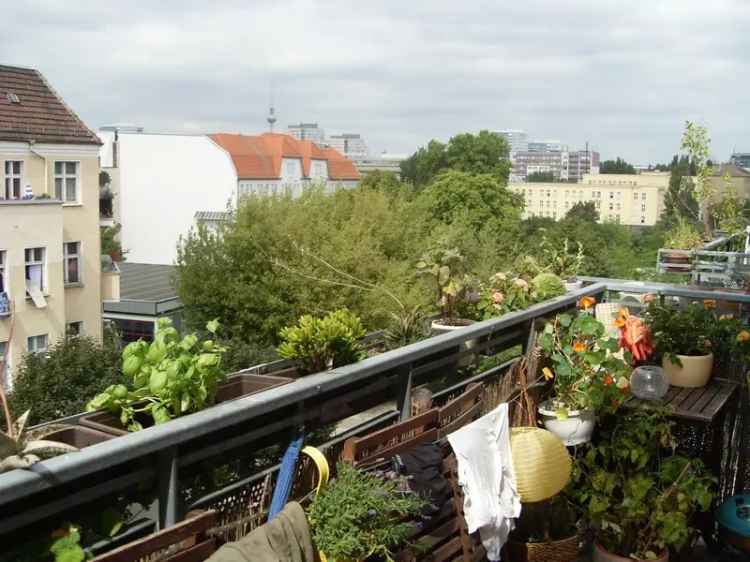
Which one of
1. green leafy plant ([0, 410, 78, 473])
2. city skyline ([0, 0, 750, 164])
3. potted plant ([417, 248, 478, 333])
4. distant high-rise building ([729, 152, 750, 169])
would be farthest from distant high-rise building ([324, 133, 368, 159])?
green leafy plant ([0, 410, 78, 473])

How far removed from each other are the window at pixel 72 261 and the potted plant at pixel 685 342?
84.7 feet

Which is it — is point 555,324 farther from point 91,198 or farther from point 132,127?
point 132,127

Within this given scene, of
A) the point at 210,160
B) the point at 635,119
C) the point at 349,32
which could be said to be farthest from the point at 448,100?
the point at 349,32

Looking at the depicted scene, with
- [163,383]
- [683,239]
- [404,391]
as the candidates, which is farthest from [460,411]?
[683,239]

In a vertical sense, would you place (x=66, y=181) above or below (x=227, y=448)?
above

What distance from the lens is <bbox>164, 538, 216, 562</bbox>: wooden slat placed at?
1.95m

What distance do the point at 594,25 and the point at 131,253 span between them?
51.7 metres

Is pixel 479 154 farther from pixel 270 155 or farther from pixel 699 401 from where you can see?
pixel 699 401

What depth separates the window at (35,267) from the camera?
83.0ft

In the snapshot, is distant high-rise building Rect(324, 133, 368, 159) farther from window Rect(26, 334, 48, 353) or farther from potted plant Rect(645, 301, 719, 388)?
potted plant Rect(645, 301, 719, 388)

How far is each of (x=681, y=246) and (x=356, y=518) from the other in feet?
29.1

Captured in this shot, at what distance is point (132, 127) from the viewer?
56844 millimetres

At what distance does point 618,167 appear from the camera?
141 metres

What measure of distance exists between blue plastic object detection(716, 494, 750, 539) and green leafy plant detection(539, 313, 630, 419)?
0.70 m
